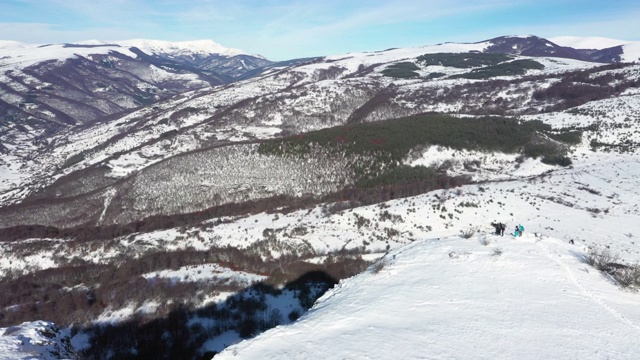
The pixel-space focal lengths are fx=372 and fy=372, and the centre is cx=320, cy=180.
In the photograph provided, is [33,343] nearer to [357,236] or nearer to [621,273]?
[621,273]

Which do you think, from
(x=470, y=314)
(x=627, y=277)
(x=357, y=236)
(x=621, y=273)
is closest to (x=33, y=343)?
(x=470, y=314)

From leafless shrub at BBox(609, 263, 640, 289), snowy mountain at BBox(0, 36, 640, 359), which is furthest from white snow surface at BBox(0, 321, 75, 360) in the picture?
leafless shrub at BBox(609, 263, 640, 289)

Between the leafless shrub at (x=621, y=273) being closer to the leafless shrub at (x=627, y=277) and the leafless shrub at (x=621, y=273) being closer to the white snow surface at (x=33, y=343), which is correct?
the leafless shrub at (x=627, y=277)

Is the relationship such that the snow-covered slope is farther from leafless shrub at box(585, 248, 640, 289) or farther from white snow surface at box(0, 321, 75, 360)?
white snow surface at box(0, 321, 75, 360)

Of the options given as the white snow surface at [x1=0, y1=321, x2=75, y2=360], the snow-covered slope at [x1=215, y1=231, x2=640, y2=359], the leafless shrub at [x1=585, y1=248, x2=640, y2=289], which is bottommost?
the white snow surface at [x1=0, y1=321, x2=75, y2=360]

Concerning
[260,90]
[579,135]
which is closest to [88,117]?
[260,90]

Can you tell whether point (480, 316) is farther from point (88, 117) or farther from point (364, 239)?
point (88, 117)
